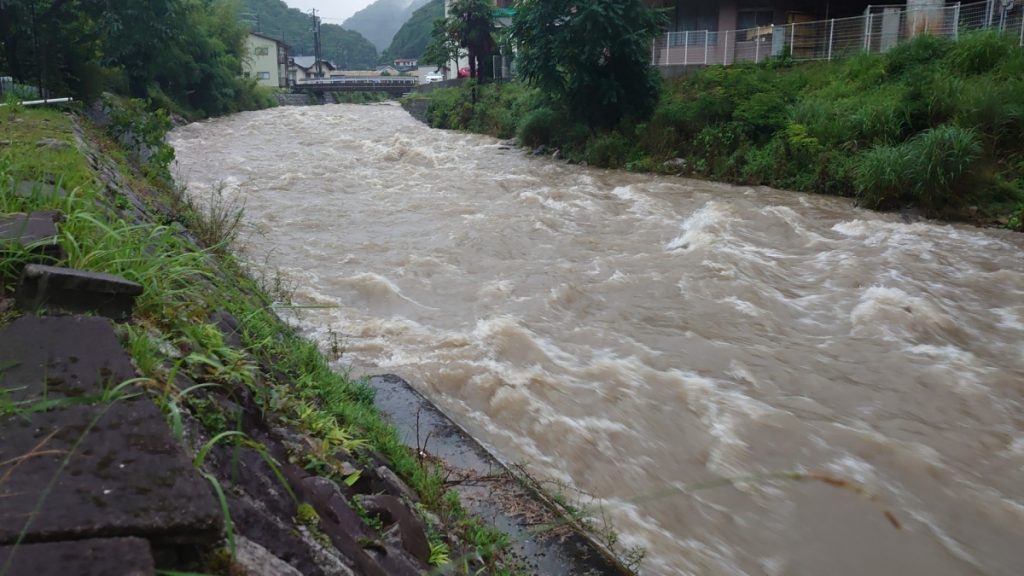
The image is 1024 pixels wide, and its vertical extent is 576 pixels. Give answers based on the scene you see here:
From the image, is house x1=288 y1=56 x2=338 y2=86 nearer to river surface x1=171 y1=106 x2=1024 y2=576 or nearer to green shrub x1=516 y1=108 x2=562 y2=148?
green shrub x1=516 y1=108 x2=562 y2=148

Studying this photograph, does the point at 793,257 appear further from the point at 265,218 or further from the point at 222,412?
the point at 222,412

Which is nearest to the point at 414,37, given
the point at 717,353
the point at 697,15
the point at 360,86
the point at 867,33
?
the point at 360,86

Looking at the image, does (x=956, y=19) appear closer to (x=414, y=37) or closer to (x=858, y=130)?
(x=858, y=130)

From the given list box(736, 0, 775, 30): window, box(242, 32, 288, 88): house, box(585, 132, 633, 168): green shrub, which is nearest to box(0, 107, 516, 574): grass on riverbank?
box(585, 132, 633, 168): green shrub

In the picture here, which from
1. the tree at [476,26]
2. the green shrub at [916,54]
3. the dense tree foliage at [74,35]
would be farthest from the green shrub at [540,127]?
the tree at [476,26]

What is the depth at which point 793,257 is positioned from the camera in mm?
Result: 9508

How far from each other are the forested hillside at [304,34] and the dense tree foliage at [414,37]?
20.7 feet

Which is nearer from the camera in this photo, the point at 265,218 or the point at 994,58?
the point at 265,218

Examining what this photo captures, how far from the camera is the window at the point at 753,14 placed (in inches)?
986

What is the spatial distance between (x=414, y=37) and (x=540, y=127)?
10007cm

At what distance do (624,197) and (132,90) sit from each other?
23.3m

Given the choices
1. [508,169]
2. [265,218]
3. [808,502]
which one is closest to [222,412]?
[808,502]

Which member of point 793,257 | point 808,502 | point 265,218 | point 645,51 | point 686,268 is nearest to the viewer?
point 808,502

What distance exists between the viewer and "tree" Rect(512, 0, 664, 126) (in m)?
18.3
